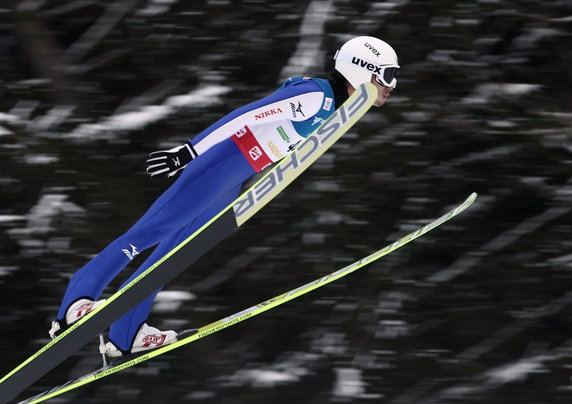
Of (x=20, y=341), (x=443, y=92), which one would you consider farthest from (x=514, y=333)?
(x=20, y=341)

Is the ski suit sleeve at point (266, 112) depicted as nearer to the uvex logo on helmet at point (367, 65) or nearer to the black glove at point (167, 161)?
the black glove at point (167, 161)

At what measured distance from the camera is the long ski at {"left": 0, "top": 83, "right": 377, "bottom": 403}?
149 inches

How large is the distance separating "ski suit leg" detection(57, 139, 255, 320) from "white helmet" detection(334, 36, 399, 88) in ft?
1.72

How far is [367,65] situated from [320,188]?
3.00 m

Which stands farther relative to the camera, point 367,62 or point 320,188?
point 320,188

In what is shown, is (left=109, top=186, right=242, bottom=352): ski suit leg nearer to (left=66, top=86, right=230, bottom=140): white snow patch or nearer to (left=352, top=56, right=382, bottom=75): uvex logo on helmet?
(left=352, top=56, right=382, bottom=75): uvex logo on helmet

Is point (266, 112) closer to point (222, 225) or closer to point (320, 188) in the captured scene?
point (222, 225)

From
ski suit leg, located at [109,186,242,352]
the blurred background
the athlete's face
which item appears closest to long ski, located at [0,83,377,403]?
the athlete's face

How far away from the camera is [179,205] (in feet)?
13.2

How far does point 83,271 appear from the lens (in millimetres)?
4027

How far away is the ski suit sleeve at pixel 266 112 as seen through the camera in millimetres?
3748

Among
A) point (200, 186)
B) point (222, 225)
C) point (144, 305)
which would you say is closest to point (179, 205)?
point (200, 186)

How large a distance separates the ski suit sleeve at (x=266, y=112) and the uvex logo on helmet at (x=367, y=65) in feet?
0.62

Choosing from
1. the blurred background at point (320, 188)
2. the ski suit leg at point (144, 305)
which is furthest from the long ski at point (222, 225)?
the blurred background at point (320, 188)
